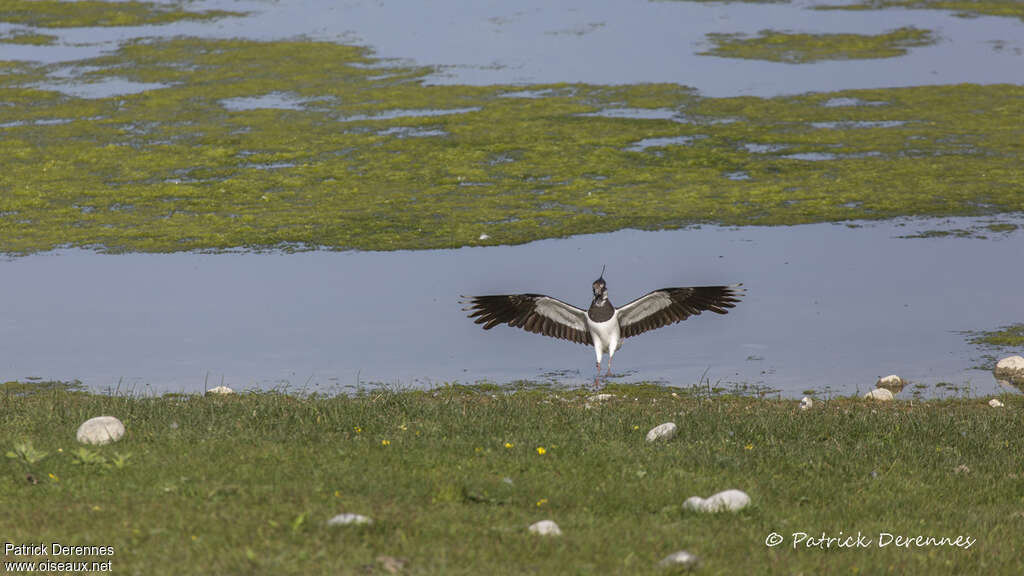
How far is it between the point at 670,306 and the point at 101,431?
8074 mm

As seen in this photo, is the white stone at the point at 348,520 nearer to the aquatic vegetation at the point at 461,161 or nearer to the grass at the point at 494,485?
the grass at the point at 494,485

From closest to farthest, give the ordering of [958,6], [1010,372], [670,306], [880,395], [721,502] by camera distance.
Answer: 1. [721,502]
2. [670,306]
3. [880,395]
4. [1010,372]
5. [958,6]

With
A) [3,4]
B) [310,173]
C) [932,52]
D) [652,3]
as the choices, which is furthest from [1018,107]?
[3,4]

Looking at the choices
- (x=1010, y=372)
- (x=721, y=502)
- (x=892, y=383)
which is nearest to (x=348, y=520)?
(x=721, y=502)

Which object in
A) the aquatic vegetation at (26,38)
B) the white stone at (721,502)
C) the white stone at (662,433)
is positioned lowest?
the aquatic vegetation at (26,38)

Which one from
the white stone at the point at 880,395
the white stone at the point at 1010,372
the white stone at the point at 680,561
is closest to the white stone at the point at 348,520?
the white stone at the point at 680,561

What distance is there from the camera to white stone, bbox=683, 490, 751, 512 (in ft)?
30.4

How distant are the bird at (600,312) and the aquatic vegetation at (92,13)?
66.6 meters

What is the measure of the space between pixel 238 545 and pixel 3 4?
84.3 metres

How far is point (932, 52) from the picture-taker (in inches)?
2458

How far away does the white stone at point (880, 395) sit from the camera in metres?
16.8

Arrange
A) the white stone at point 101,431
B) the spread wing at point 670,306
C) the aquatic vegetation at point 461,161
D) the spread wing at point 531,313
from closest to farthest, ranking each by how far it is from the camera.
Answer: the white stone at point 101,431 < the spread wing at point 670,306 < the spread wing at point 531,313 < the aquatic vegetation at point 461,161

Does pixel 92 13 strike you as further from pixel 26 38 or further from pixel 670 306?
pixel 670 306

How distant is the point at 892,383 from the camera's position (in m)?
17.9
